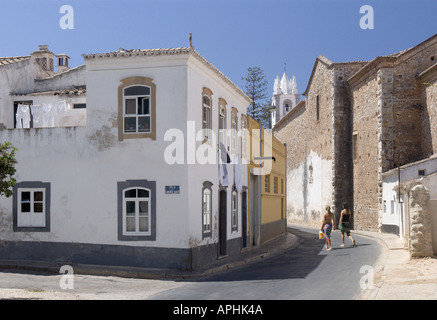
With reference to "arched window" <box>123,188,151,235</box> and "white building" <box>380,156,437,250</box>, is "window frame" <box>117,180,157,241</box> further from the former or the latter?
"white building" <box>380,156,437,250</box>

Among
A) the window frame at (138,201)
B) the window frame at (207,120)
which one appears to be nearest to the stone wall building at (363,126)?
the window frame at (207,120)

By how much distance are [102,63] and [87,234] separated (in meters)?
5.23

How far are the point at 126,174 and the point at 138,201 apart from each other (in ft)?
2.94

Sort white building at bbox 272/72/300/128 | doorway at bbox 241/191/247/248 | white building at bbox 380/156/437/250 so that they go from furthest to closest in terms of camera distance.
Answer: white building at bbox 272/72/300/128
white building at bbox 380/156/437/250
doorway at bbox 241/191/247/248

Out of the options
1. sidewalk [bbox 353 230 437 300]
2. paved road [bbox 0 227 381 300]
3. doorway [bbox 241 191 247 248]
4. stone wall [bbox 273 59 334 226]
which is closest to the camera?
sidewalk [bbox 353 230 437 300]

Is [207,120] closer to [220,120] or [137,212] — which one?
[220,120]

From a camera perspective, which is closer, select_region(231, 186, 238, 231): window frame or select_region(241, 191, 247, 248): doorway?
select_region(231, 186, 238, 231): window frame

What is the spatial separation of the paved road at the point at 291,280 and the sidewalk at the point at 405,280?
1.57ft

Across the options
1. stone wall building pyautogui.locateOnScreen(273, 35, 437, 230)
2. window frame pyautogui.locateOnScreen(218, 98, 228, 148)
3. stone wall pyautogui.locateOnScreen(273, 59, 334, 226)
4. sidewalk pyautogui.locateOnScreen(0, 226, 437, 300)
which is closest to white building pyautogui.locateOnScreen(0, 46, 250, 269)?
sidewalk pyautogui.locateOnScreen(0, 226, 437, 300)

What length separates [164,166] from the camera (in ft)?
53.4

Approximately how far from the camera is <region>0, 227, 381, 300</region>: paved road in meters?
11.6

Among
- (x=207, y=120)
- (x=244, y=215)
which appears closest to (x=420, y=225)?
(x=207, y=120)

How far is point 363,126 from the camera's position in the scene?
1420 inches
